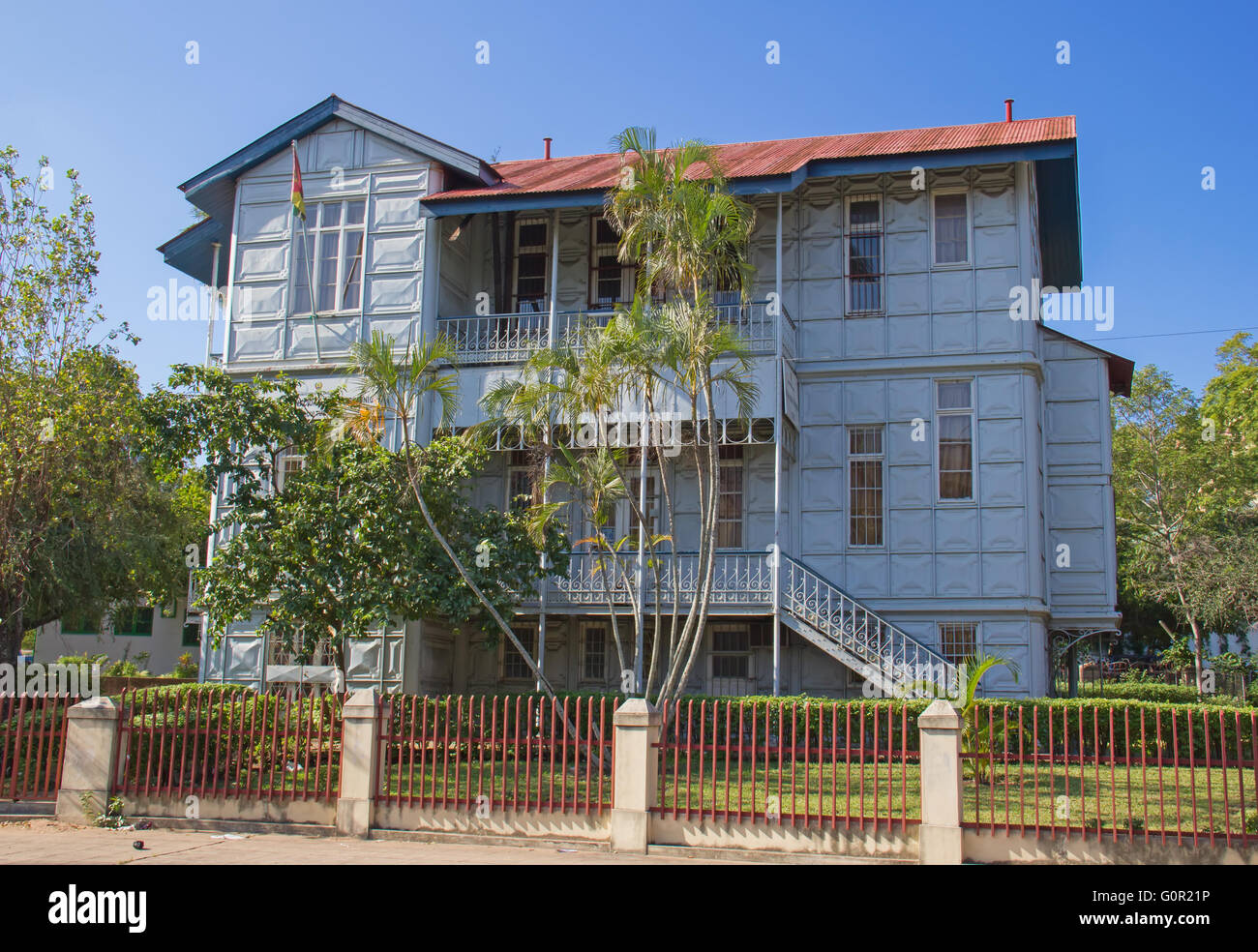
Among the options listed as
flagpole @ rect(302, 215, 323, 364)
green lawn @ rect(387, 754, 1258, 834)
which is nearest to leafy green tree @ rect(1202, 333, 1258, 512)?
green lawn @ rect(387, 754, 1258, 834)

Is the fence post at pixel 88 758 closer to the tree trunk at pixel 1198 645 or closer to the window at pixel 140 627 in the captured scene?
the window at pixel 140 627

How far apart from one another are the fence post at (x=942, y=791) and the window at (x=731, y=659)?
990 cm

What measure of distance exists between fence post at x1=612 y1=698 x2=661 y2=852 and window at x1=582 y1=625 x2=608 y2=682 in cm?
992

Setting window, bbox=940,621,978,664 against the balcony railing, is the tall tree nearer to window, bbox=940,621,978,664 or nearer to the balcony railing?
the balcony railing

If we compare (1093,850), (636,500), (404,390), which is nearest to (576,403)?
(404,390)

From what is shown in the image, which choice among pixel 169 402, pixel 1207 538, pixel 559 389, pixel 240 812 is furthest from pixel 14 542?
pixel 1207 538

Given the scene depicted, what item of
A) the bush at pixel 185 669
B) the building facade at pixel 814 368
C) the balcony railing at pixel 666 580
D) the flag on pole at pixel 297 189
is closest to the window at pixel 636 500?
the building facade at pixel 814 368

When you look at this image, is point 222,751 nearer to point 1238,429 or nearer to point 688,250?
point 688,250

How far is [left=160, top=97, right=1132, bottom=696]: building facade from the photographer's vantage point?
20.1m

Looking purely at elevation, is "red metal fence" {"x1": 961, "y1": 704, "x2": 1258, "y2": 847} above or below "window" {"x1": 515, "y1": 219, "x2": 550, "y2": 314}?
below

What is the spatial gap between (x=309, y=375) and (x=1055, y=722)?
14.4m

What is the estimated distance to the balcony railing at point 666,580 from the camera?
19.5 metres

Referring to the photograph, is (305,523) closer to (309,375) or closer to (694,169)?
(309,375)

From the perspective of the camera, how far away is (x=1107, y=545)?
2166cm
